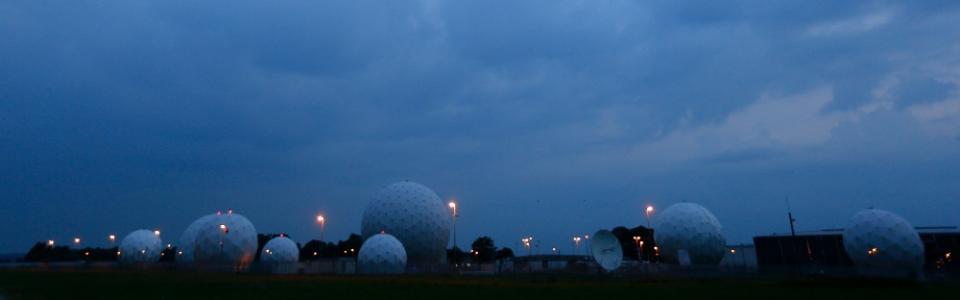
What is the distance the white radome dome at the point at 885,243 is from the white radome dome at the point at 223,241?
5450 centimetres

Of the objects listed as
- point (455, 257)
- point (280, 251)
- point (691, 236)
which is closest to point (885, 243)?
point (691, 236)

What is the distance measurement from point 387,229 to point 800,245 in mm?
46354

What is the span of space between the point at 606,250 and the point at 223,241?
39.5 meters

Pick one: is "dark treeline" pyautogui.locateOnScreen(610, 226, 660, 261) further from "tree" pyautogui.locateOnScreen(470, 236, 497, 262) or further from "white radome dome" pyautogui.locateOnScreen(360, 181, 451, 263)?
"white radome dome" pyautogui.locateOnScreen(360, 181, 451, 263)

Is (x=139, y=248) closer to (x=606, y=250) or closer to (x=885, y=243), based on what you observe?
(x=606, y=250)

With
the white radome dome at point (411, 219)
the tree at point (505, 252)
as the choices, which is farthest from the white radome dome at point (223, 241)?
the tree at point (505, 252)

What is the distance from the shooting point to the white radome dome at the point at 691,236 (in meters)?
53.3

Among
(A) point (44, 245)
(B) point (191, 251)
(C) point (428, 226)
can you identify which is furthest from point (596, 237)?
(A) point (44, 245)

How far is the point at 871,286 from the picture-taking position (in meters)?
26.0

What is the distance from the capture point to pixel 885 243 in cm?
4169

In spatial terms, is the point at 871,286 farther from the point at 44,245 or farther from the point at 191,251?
the point at 44,245

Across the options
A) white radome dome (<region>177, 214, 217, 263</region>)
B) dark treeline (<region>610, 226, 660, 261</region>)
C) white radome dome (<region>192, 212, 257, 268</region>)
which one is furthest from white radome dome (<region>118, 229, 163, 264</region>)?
dark treeline (<region>610, 226, 660, 261</region>)

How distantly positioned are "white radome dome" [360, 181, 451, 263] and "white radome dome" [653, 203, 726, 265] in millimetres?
22348

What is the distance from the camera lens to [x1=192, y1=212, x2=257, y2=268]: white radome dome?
188ft
